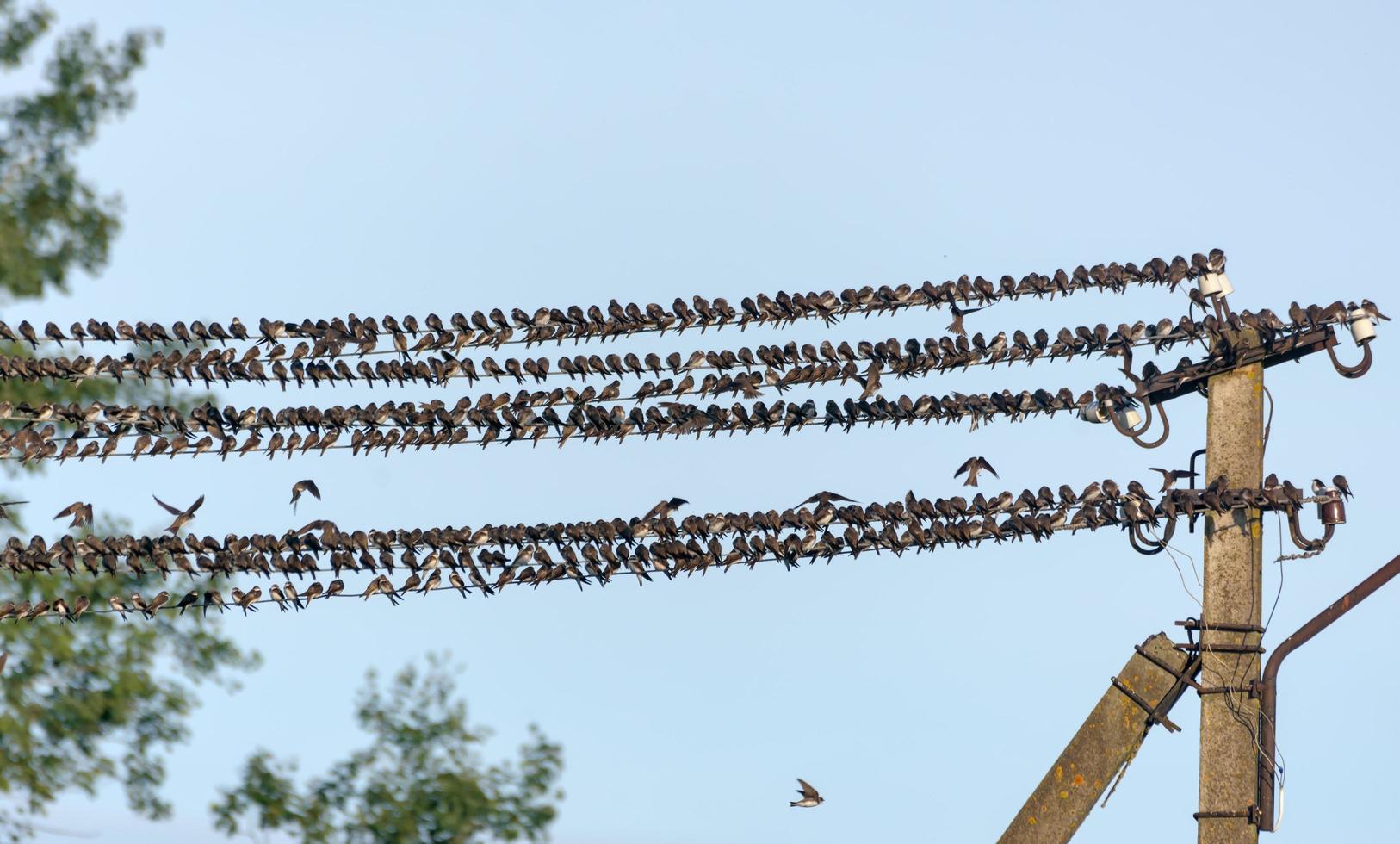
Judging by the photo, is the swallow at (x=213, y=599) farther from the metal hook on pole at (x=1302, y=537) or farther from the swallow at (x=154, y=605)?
Result: the metal hook on pole at (x=1302, y=537)

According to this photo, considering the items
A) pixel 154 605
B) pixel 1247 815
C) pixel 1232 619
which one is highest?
pixel 1232 619

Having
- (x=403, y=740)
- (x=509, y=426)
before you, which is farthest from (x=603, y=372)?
(x=403, y=740)

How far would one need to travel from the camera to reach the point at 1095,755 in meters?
8.48

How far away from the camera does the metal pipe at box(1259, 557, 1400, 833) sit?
27.2 ft

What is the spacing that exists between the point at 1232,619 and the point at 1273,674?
34 centimetres

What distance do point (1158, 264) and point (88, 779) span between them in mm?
15972

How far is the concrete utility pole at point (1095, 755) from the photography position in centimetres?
845

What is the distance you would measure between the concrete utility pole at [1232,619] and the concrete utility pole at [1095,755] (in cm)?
22

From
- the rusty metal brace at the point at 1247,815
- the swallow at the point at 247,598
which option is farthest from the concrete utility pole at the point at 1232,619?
the swallow at the point at 247,598

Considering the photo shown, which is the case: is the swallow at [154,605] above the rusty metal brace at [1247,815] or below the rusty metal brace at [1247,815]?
above

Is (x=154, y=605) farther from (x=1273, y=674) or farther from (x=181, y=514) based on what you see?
(x=1273, y=674)

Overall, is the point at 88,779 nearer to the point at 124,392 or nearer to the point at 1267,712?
the point at 124,392

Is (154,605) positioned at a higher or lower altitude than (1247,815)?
higher

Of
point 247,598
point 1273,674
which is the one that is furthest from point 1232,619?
point 247,598
